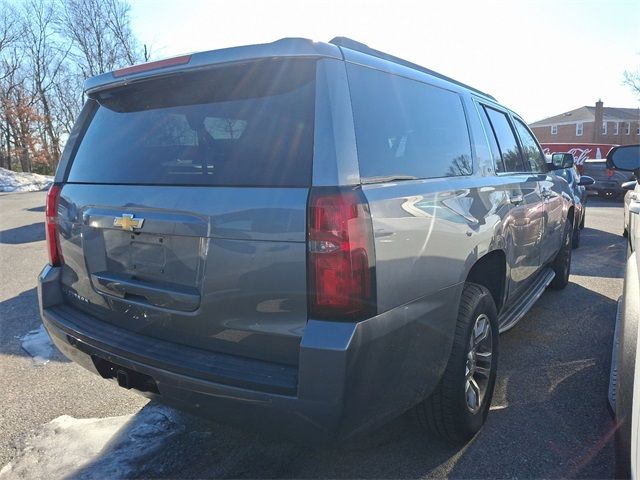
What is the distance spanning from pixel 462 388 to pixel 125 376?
1.66 meters

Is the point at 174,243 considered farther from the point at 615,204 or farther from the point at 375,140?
the point at 615,204

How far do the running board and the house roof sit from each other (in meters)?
55.2

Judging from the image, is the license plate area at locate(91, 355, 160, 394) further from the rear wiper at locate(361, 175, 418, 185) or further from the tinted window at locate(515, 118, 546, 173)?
the tinted window at locate(515, 118, 546, 173)

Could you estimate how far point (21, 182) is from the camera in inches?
1053

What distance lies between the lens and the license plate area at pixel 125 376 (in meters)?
2.18

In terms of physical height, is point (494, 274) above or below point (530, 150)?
below

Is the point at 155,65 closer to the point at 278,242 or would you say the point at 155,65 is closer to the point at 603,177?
the point at 278,242

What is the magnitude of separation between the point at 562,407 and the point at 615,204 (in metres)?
16.2

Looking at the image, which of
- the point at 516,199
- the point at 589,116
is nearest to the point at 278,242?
the point at 516,199

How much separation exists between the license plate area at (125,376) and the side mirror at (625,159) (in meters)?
3.07

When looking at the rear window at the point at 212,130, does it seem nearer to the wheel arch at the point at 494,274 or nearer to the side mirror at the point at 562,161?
the wheel arch at the point at 494,274

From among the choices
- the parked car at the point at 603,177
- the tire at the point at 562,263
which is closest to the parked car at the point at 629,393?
the tire at the point at 562,263

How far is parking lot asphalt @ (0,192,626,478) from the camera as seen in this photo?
2.46m

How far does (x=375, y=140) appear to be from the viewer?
2072mm
